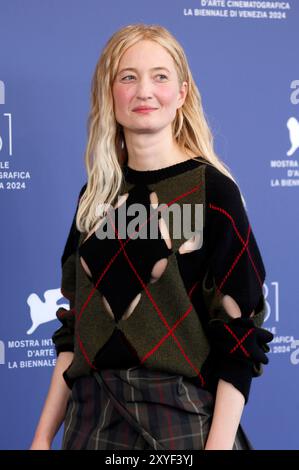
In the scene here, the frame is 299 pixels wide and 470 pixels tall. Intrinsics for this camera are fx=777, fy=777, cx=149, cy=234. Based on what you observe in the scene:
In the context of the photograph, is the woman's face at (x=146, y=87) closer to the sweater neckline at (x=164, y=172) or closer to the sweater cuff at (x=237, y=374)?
the sweater neckline at (x=164, y=172)

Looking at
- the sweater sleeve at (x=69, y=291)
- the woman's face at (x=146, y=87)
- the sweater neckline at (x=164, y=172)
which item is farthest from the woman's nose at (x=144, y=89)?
the sweater sleeve at (x=69, y=291)

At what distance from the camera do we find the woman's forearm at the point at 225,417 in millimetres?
1275

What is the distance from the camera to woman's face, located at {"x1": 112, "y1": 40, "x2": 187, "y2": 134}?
55.4 inches

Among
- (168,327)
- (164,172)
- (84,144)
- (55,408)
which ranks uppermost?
(84,144)

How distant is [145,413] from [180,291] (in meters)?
0.21

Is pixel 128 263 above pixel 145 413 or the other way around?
above

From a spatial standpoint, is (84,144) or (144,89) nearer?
(144,89)

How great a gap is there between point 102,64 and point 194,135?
22 cm

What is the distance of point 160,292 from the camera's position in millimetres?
1315

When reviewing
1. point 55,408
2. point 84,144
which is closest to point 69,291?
point 55,408

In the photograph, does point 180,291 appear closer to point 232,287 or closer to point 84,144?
point 232,287

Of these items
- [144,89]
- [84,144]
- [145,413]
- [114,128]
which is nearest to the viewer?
[145,413]

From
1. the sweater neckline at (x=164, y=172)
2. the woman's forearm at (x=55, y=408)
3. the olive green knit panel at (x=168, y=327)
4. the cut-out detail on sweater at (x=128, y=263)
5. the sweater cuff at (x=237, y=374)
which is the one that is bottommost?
the woman's forearm at (x=55, y=408)

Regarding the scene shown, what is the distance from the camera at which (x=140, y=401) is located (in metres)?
1.28
